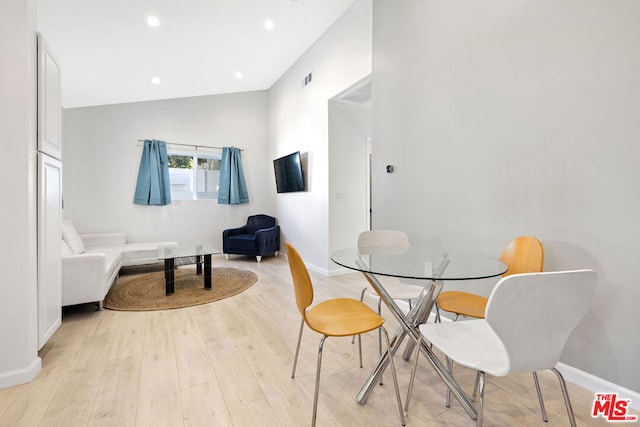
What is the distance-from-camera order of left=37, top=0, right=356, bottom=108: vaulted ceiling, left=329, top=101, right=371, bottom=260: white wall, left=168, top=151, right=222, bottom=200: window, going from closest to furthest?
left=37, top=0, right=356, bottom=108: vaulted ceiling, left=329, top=101, right=371, bottom=260: white wall, left=168, top=151, right=222, bottom=200: window

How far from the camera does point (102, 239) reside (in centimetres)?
447

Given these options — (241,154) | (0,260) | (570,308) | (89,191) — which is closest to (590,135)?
(570,308)

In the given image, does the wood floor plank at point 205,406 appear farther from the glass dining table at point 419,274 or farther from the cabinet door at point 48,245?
the cabinet door at point 48,245

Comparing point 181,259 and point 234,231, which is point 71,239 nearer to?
point 181,259

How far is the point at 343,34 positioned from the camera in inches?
148

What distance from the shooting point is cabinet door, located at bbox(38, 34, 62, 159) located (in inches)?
71.5

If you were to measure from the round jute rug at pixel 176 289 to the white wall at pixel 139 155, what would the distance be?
129 cm

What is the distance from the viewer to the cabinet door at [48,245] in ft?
6.03

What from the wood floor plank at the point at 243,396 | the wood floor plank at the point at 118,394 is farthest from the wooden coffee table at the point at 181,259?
the wood floor plank at the point at 243,396

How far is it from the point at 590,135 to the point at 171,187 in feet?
19.4

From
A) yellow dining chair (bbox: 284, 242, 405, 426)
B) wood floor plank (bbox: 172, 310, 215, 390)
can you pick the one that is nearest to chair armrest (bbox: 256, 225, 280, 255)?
wood floor plank (bbox: 172, 310, 215, 390)

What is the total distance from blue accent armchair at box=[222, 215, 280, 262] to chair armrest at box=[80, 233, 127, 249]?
1.64 metres

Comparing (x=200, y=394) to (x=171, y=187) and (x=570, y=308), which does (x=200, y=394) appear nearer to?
(x=570, y=308)

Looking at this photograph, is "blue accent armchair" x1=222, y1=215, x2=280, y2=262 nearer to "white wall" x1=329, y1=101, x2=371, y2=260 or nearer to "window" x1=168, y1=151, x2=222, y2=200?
"window" x1=168, y1=151, x2=222, y2=200
